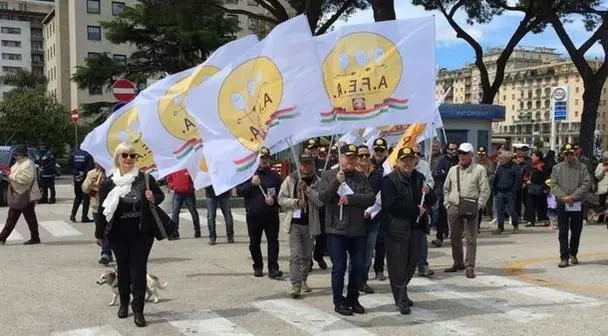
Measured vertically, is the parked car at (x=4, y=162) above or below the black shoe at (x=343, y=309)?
above

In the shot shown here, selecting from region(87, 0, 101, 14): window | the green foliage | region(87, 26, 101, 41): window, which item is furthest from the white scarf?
region(87, 0, 101, 14): window

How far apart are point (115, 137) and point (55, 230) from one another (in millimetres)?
6228

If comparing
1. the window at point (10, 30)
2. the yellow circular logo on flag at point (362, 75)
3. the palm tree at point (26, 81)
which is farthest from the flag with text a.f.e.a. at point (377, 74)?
the window at point (10, 30)

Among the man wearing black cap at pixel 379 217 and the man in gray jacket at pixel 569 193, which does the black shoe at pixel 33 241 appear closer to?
the man wearing black cap at pixel 379 217

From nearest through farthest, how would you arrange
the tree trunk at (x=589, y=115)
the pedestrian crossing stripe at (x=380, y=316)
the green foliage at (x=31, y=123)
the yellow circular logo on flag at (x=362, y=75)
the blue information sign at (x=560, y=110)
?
the pedestrian crossing stripe at (x=380, y=316), the yellow circular logo on flag at (x=362, y=75), the tree trunk at (x=589, y=115), the blue information sign at (x=560, y=110), the green foliage at (x=31, y=123)

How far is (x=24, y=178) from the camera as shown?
12.0 metres

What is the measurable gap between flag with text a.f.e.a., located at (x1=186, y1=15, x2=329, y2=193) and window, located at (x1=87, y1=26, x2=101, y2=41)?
8120cm

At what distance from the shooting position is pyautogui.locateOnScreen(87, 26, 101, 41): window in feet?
275

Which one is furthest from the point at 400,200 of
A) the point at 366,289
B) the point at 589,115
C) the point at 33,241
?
the point at 589,115

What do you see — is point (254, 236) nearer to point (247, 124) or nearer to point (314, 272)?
point (314, 272)

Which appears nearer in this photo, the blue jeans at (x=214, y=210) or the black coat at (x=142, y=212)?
the black coat at (x=142, y=212)

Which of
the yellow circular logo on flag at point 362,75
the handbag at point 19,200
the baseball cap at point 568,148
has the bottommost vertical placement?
the handbag at point 19,200

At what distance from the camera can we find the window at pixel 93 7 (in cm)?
8312

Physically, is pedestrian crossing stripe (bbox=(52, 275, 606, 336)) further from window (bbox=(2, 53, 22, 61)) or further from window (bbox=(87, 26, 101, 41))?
window (bbox=(2, 53, 22, 61))
